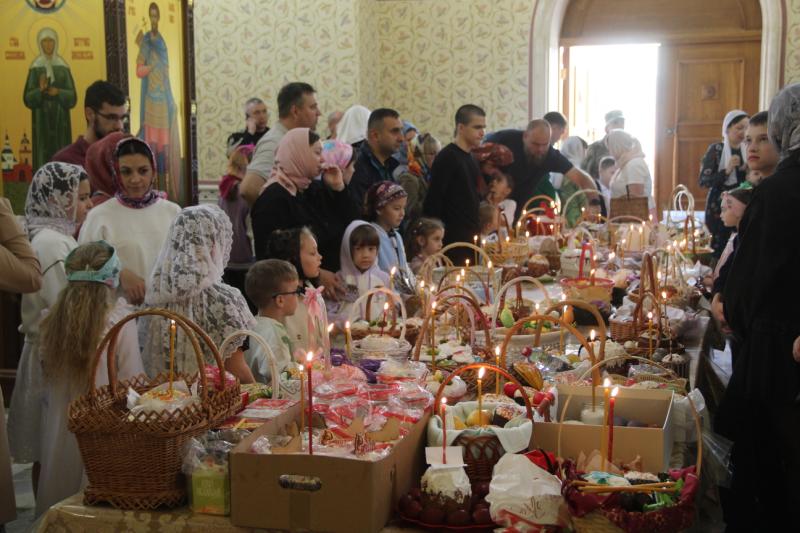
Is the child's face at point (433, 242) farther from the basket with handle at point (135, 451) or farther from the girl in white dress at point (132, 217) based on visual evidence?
the basket with handle at point (135, 451)

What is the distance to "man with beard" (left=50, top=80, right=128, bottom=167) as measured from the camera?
4.85 metres

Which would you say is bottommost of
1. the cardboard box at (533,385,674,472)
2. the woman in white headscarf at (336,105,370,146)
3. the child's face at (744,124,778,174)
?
the cardboard box at (533,385,674,472)

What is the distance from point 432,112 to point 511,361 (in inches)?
315

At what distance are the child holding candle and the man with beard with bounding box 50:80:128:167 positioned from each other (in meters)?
1.35

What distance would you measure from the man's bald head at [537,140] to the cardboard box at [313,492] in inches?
218

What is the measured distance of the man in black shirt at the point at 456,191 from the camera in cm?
623

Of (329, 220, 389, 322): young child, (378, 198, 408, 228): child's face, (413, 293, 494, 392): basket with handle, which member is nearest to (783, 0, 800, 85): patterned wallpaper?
(378, 198, 408, 228): child's face

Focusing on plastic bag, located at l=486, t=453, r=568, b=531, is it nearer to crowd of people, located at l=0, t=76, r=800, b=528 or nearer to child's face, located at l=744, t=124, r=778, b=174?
crowd of people, located at l=0, t=76, r=800, b=528

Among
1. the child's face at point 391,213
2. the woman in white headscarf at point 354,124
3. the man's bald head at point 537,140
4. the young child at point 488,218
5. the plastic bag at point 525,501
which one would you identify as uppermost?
the woman in white headscarf at point 354,124

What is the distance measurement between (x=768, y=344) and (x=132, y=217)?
2517 mm

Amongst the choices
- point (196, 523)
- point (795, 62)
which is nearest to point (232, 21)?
point (795, 62)

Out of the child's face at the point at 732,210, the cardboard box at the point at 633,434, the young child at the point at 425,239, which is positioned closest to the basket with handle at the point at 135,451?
the cardboard box at the point at 633,434

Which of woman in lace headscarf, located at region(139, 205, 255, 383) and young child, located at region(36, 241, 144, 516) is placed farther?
woman in lace headscarf, located at region(139, 205, 255, 383)

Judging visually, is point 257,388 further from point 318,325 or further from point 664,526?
point 664,526
